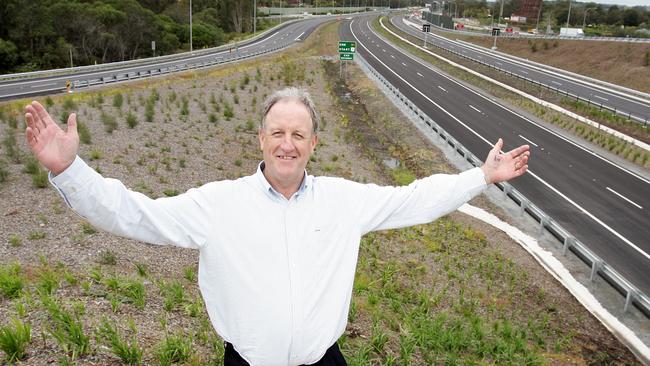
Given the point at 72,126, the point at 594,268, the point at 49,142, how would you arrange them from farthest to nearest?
the point at 594,268 → the point at 72,126 → the point at 49,142

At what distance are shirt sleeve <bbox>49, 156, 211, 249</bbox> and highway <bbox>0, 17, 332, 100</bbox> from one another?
32.2 m

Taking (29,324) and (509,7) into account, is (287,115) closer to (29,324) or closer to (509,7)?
(29,324)

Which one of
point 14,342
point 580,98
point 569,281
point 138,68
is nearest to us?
point 14,342

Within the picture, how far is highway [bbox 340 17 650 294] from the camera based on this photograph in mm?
16328

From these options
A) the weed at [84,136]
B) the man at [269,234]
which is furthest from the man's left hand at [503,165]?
the weed at [84,136]

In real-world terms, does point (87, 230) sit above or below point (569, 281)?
above

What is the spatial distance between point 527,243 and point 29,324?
46.8 ft

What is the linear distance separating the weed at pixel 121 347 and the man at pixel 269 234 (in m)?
2.71

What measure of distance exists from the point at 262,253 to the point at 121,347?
11.0 ft

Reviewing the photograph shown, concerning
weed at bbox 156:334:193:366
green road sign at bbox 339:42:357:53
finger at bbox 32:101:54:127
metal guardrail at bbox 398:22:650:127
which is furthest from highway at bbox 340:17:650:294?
finger at bbox 32:101:54:127

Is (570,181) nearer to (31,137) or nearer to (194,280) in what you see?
(194,280)

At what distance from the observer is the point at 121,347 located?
16.7 feet

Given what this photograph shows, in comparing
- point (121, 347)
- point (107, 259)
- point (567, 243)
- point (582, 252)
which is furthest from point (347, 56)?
point (121, 347)

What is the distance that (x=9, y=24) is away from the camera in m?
51.5
